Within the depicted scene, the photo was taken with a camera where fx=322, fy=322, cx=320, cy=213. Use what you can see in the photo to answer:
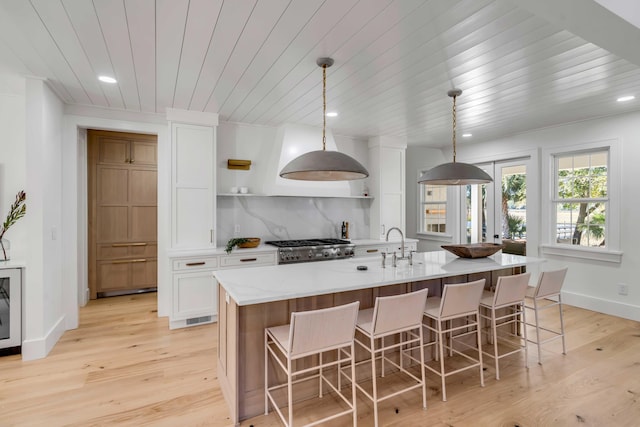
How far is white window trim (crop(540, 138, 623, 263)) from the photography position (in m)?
4.00

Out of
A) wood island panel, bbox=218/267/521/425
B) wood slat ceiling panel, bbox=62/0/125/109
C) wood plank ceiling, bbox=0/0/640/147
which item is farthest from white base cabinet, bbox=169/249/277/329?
wood slat ceiling panel, bbox=62/0/125/109

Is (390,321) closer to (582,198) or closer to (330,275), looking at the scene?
(330,275)

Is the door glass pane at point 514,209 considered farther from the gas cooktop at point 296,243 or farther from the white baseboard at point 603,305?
→ the gas cooktop at point 296,243

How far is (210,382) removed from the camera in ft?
8.34

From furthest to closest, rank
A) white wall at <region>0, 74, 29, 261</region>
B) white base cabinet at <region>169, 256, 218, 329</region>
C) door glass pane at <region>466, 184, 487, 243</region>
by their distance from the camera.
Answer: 1. door glass pane at <region>466, 184, 487, 243</region>
2. white base cabinet at <region>169, 256, 218, 329</region>
3. white wall at <region>0, 74, 29, 261</region>

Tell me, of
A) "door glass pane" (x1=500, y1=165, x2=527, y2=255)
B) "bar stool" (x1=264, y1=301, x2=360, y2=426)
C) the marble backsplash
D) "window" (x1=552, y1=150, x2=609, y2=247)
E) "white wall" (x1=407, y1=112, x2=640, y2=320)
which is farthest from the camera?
"door glass pane" (x1=500, y1=165, x2=527, y2=255)

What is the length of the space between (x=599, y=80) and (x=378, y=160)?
9.05ft

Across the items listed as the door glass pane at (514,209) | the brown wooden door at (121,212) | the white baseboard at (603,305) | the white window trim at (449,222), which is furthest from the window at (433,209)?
the brown wooden door at (121,212)

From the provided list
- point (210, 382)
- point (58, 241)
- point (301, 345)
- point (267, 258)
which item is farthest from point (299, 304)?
point (58, 241)

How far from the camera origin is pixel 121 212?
193 inches

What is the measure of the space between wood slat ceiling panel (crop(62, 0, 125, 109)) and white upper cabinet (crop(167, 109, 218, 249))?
0.80m

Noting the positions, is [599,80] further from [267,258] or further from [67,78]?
[67,78]

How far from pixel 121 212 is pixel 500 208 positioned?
600cm

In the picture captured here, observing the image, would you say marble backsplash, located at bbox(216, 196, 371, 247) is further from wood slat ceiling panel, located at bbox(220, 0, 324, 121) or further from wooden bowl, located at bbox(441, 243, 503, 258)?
wooden bowl, located at bbox(441, 243, 503, 258)
